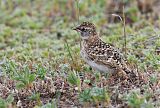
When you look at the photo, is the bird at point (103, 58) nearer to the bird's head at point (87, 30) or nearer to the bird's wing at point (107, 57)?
the bird's wing at point (107, 57)

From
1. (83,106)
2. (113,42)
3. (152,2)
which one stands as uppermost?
(152,2)

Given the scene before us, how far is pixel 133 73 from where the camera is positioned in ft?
24.8

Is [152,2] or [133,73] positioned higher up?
[152,2]

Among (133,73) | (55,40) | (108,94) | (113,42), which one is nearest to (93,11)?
(55,40)

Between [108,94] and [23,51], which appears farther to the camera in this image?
[23,51]

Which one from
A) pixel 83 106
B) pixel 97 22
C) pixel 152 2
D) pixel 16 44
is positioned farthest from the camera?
pixel 152 2

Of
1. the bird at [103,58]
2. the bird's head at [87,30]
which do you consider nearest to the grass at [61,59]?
the bird at [103,58]

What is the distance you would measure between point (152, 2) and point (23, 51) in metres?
4.36

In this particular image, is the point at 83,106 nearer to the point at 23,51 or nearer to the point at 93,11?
the point at 23,51

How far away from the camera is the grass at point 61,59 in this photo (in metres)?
6.68

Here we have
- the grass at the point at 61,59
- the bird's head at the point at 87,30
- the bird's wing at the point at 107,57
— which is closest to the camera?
the grass at the point at 61,59

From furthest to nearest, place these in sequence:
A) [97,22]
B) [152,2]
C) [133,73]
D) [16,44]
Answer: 1. [152,2]
2. [97,22]
3. [16,44]
4. [133,73]

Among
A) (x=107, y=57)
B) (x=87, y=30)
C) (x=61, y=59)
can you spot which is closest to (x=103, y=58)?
(x=107, y=57)

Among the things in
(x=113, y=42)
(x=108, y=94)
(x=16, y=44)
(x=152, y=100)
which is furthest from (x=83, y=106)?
(x=16, y=44)
